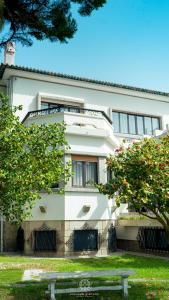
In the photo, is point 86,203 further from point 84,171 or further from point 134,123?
point 134,123

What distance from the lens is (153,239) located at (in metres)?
20.7

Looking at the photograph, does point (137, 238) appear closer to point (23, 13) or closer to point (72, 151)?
point (72, 151)

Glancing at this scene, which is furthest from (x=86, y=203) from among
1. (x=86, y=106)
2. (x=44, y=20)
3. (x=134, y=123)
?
(x=44, y=20)

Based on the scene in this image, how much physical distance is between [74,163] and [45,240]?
14.6ft

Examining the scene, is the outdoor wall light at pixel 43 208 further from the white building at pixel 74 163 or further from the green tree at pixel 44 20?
the green tree at pixel 44 20

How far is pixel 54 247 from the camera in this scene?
19844 millimetres

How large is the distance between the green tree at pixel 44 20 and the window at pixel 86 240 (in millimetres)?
12089

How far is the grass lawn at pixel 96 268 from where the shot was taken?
34.4 ft

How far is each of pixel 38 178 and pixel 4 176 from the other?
46.6 inches

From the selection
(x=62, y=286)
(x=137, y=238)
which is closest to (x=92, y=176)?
(x=137, y=238)

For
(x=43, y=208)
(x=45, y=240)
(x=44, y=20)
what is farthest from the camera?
(x=43, y=208)

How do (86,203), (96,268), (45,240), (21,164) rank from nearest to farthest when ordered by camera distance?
(21,164) < (96,268) < (45,240) < (86,203)

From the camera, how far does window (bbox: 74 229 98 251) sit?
20.0 metres

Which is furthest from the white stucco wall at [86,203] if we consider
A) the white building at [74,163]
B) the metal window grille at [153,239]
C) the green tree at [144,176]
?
the green tree at [144,176]
